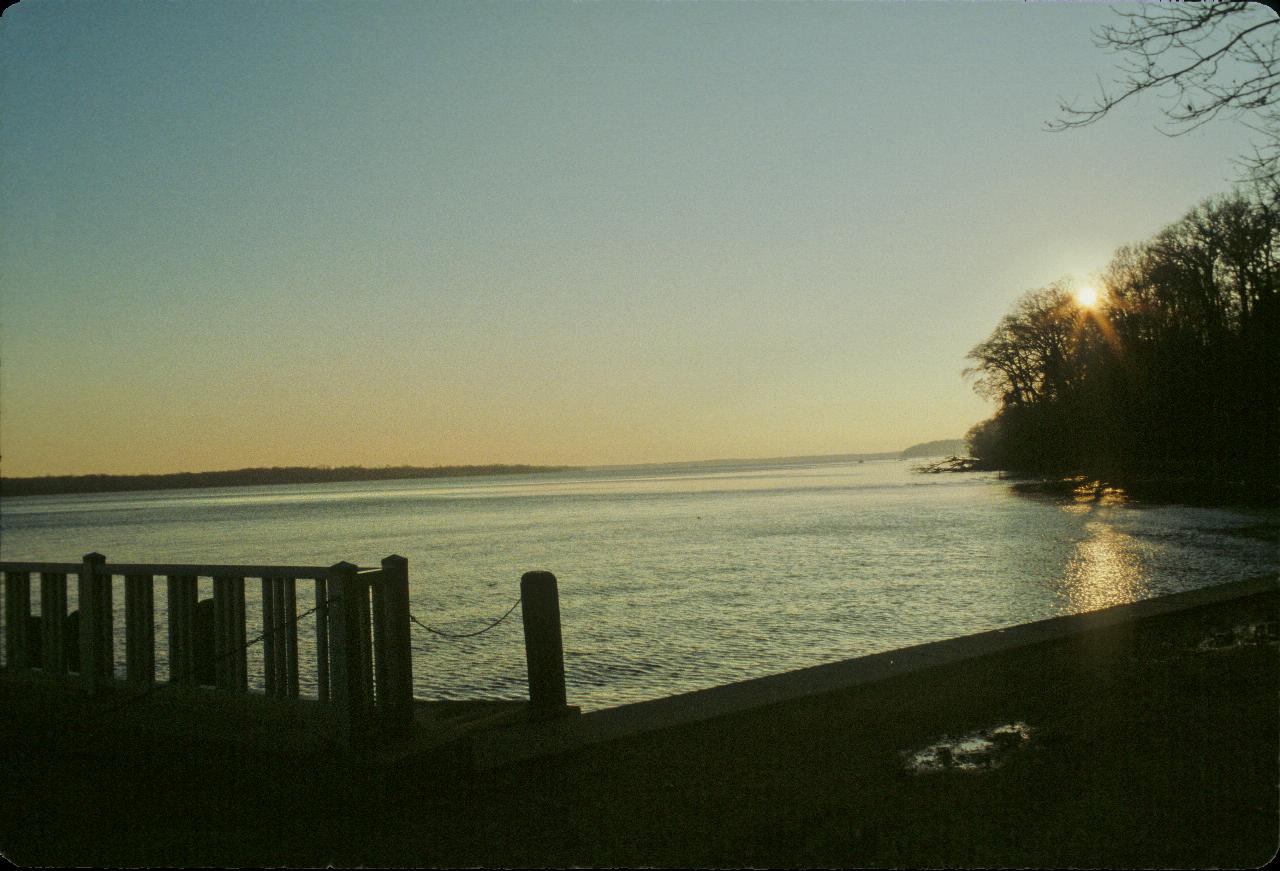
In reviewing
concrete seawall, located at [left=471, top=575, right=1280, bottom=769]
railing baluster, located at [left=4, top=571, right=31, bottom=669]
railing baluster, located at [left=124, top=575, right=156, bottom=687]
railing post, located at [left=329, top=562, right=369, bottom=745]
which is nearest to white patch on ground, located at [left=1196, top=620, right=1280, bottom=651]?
concrete seawall, located at [left=471, top=575, right=1280, bottom=769]

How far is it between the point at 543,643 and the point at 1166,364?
188 feet

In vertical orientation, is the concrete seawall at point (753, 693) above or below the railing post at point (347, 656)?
below

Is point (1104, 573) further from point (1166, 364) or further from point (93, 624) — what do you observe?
point (1166, 364)

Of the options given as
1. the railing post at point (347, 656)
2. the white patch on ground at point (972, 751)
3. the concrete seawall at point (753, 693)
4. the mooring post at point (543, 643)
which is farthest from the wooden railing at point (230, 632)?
the white patch on ground at point (972, 751)

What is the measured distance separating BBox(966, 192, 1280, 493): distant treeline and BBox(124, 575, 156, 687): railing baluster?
1562 inches

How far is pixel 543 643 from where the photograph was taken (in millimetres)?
8070

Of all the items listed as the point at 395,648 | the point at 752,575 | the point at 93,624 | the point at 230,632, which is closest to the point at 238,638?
the point at 230,632

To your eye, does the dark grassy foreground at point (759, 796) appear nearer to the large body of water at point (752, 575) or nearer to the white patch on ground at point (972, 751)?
the white patch on ground at point (972, 751)

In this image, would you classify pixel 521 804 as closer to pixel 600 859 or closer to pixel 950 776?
pixel 600 859

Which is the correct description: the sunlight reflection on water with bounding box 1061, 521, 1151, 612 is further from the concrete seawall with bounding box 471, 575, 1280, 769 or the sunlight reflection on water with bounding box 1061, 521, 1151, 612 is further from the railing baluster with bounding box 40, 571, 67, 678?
the railing baluster with bounding box 40, 571, 67, 678

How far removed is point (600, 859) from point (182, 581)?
4456 mm

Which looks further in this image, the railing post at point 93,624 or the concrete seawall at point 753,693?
the railing post at point 93,624

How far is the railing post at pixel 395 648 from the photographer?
6.50m

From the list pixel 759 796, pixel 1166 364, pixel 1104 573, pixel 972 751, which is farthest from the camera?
pixel 1166 364
